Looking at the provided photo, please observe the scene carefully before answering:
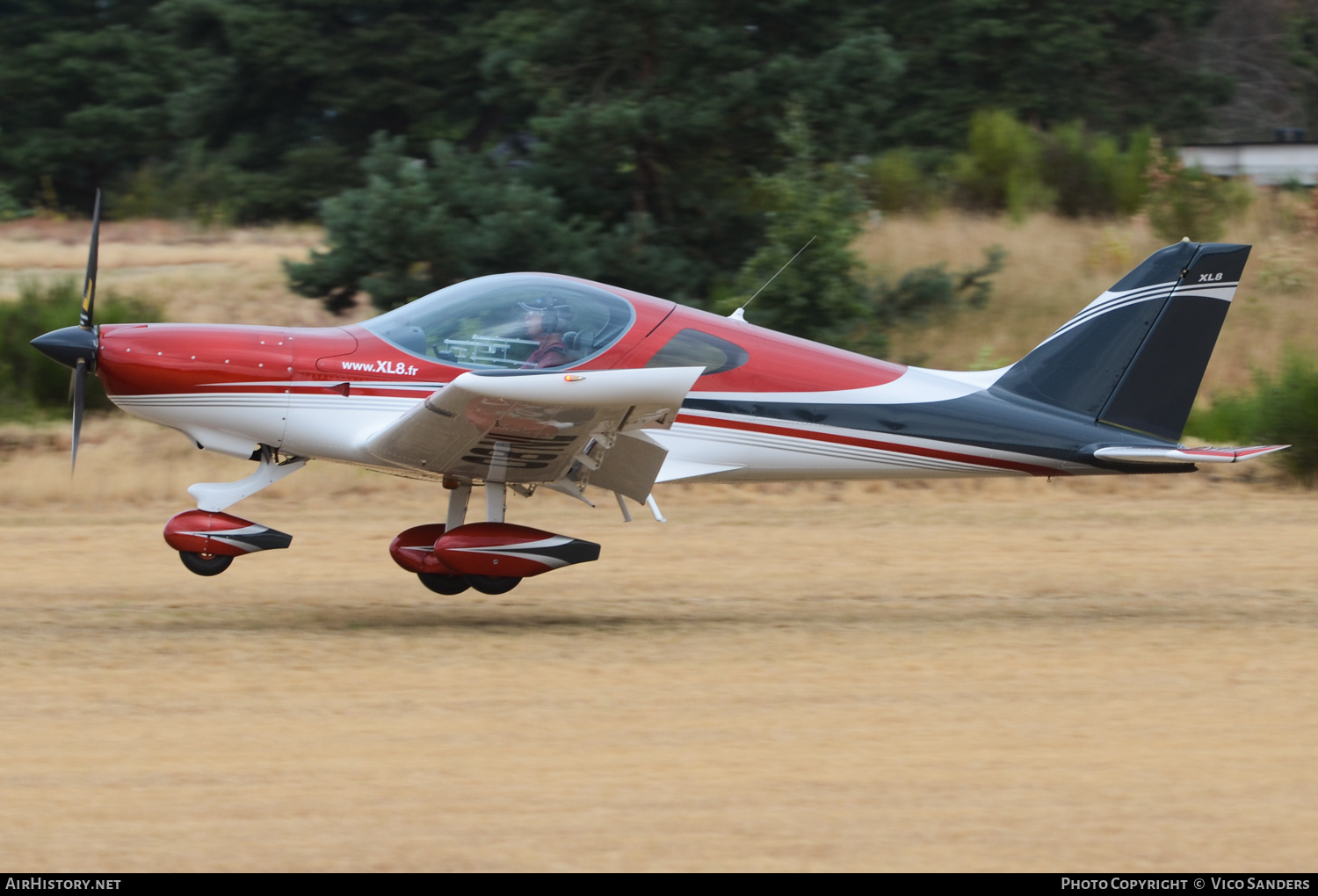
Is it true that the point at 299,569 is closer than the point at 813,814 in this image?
No

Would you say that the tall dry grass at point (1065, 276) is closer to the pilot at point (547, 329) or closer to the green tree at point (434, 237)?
the green tree at point (434, 237)

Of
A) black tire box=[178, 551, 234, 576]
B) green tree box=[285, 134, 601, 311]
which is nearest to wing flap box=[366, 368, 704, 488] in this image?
black tire box=[178, 551, 234, 576]

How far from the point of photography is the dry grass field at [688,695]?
177 inches

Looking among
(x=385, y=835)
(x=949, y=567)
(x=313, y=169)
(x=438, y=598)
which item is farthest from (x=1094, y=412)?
(x=313, y=169)

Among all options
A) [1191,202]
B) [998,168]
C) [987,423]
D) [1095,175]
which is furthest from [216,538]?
[1095,175]

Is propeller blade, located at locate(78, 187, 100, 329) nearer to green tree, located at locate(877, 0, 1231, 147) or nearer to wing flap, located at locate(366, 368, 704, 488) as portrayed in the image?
wing flap, located at locate(366, 368, 704, 488)

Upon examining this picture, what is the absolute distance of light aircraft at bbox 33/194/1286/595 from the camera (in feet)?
24.5

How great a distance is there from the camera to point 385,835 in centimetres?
448

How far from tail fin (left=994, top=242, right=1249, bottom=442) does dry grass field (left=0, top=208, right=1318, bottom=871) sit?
4.17 feet

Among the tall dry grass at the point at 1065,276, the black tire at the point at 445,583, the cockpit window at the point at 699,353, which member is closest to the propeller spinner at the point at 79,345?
the black tire at the point at 445,583

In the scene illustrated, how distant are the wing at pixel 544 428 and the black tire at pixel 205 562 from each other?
3.47ft
